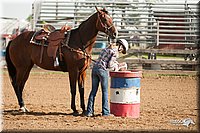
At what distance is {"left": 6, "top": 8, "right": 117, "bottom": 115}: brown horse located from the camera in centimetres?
929

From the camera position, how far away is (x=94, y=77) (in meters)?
8.98

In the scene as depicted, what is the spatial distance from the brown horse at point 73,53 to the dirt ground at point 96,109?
625 mm

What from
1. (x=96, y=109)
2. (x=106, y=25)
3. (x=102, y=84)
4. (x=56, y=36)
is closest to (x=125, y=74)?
(x=102, y=84)

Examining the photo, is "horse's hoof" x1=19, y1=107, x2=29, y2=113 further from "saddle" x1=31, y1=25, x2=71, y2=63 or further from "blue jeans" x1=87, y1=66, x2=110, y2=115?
"blue jeans" x1=87, y1=66, x2=110, y2=115

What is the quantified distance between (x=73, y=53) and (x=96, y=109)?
58.9 inches

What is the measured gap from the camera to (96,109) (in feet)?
32.9

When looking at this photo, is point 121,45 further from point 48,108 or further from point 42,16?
point 42,16

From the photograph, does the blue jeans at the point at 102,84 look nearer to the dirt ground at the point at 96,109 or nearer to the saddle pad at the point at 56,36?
the dirt ground at the point at 96,109

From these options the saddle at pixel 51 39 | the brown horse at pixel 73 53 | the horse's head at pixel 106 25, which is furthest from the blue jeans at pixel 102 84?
the saddle at pixel 51 39

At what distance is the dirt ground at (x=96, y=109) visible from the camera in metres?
7.84

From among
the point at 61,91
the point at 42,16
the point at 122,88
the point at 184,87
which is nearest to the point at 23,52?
the point at 122,88

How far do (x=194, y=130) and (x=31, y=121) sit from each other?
9.68 ft

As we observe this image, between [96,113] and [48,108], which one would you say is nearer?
[96,113]

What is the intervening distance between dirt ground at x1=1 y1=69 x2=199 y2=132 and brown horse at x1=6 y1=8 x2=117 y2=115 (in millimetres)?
625
